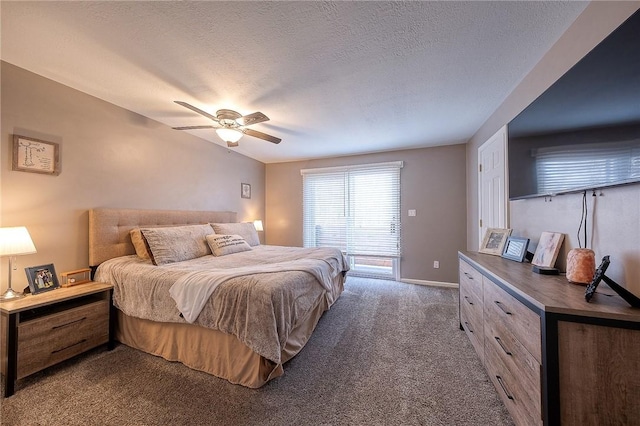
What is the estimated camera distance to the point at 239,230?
11.7 ft

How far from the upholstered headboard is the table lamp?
1.80ft

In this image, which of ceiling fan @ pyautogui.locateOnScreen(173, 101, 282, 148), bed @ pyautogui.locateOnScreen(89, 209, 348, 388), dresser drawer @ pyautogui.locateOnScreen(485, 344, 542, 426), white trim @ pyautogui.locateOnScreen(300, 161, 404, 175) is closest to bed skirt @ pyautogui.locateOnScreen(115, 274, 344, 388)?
bed @ pyautogui.locateOnScreen(89, 209, 348, 388)

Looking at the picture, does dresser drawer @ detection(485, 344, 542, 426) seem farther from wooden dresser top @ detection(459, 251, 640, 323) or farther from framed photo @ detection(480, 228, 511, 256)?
framed photo @ detection(480, 228, 511, 256)

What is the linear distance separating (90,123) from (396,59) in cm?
303

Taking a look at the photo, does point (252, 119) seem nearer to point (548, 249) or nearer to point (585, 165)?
point (585, 165)

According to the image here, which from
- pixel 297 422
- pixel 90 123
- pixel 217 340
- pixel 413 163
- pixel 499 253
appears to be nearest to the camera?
pixel 297 422

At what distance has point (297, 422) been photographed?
52.6 inches

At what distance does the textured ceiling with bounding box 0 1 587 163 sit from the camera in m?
1.36

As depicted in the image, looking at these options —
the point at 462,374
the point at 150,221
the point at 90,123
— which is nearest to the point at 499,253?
the point at 462,374

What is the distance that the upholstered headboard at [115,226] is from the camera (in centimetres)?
228

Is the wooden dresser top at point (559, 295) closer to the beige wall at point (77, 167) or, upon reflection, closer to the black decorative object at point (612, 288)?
the black decorative object at point (612, 288)

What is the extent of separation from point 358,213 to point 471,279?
2571mm

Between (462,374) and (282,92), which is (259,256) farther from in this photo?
(462,374)

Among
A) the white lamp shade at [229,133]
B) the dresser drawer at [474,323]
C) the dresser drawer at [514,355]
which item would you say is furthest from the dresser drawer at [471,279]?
the white lamp shade at [229,133]
